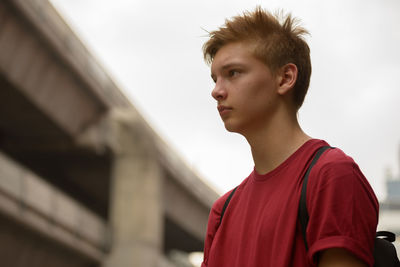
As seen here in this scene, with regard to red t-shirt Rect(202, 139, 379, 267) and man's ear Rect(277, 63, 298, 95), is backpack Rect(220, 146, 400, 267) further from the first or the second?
man's ear Rect(277, 63, 298, 95)

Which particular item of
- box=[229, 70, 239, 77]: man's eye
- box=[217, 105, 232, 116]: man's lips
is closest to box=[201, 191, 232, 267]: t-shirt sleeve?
box=[217, 105, 232, 116]: man's lips

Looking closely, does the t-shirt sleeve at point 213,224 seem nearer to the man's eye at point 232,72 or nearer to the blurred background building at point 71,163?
the man's eye at point 232,72

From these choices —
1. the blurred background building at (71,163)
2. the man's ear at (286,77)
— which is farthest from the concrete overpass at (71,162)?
the man's ear at (286,77)

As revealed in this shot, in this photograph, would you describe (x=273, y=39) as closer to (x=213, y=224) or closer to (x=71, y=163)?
(x=213, y=224)

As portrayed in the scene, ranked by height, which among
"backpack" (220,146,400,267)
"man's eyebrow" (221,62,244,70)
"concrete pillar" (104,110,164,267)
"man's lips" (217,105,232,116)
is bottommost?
"backpack" (220,146,400,267)

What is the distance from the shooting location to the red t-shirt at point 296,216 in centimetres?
268

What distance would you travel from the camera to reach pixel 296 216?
284cm

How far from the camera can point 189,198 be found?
38.7 metres

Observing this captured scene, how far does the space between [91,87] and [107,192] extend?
1305 cm

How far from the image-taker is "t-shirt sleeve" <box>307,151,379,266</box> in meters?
2.65

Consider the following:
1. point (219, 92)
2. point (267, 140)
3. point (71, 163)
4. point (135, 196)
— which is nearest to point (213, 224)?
point (267, 140)

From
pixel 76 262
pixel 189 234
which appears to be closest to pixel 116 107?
pixel 76 262

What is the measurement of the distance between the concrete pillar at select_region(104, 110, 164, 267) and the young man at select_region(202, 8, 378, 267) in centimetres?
2793

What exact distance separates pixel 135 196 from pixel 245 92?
2932 cm
